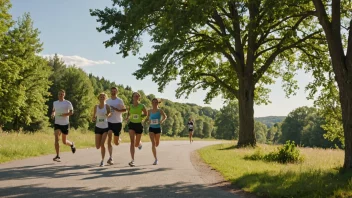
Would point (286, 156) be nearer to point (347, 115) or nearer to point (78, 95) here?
point (347, 115)

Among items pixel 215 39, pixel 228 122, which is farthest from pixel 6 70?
pixel 228 122

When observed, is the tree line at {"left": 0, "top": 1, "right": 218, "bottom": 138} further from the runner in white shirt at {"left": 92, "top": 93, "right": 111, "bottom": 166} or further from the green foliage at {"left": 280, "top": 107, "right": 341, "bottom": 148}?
the green foliage at {"left": 280, "top": 107, "right": 341, "bottom": 148}

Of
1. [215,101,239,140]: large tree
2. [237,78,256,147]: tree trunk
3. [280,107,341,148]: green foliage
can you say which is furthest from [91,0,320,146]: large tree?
[280,107,341,148]: green foliage

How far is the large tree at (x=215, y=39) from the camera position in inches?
440

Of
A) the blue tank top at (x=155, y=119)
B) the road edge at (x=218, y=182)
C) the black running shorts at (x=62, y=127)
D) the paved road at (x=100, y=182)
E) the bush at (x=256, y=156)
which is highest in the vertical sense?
the blue tank top at (x=155, y=119)

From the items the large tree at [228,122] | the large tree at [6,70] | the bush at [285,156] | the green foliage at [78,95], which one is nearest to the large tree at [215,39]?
the bush at [285,156]

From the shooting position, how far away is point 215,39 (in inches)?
763

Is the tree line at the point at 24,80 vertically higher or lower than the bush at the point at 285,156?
higher

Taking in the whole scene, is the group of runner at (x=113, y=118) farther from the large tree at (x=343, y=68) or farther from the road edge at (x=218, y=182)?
the large tree at (x=343, y=68)

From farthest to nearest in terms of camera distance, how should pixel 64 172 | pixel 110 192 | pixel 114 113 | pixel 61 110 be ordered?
pixel 61 110 → pixel 114 113 → pixel 64 172 → pixel 110 192

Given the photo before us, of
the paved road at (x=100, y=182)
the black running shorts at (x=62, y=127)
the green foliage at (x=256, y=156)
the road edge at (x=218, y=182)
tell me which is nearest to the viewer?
the paved road at (x=100, y=182)

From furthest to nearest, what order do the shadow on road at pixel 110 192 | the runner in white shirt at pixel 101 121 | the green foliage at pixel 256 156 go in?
1. the green foliage at pixel 256 156
2. the runner in white shirt at pixel 101 121
3. the shadow on road at pixel 110 192

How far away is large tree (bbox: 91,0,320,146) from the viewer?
1118 cm

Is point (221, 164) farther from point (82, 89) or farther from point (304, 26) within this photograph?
point (82, 89)
